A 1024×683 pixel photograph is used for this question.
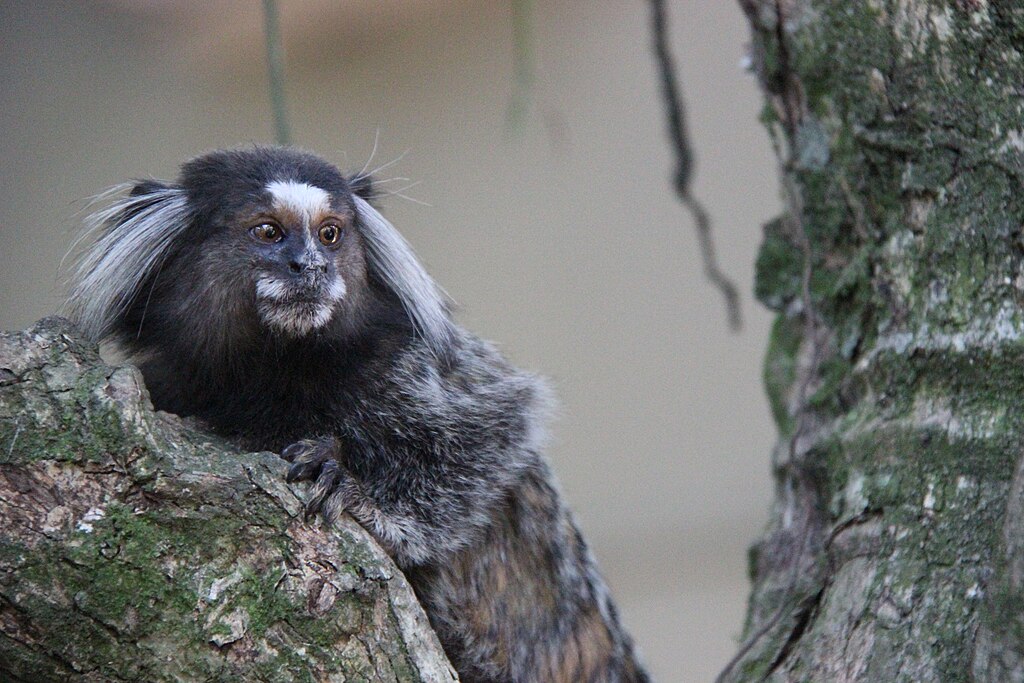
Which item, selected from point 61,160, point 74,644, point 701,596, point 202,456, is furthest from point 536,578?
point 61,160

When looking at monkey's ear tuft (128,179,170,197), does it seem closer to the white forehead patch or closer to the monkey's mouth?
the white forehead patch

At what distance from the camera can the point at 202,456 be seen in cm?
192

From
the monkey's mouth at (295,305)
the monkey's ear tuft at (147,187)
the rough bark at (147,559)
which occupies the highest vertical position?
the monkey's ear tuft at (147,187)

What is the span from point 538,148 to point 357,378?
3.33 m

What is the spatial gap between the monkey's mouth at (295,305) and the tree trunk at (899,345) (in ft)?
4.05

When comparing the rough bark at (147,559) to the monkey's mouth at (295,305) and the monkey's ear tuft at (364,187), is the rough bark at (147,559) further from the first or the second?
the monkey's ear tuft at (364,187)

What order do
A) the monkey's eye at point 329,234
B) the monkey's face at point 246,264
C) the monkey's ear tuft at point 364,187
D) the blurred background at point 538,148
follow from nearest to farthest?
the monkey's face at point 246,264, the monkey's eye at point 329,234, the monkey's ear tuft at point 364,187, the blurred background at point 538,148

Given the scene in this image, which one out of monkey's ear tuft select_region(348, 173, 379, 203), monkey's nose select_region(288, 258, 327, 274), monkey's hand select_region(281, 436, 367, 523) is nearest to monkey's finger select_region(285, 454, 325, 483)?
monkey's hand select_region(281, 436, 367, 523)

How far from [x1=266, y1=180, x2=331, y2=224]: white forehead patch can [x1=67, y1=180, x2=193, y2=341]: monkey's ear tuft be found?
261 millimetres

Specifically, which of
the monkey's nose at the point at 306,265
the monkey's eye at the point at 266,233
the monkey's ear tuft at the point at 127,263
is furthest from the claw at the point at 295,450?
the monkey's ear tuft at the point at 127,263

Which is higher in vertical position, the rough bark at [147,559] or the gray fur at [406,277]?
the gray fur at [406,277]

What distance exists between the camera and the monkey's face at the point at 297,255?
2.44 meters

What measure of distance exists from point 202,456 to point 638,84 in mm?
4151

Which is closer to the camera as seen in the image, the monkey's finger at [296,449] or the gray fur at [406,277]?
the monkey's finger at [296,449]
